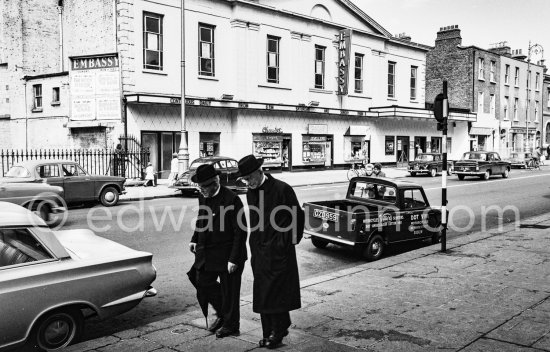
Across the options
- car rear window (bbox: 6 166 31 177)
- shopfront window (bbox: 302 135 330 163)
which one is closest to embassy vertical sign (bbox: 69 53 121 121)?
car rear window (bbox: 6 166 31 177)

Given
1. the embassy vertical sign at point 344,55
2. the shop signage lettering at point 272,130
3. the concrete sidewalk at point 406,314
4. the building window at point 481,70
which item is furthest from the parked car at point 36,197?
the building window at point 481,70

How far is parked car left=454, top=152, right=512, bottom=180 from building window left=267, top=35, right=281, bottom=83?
40.1 feet

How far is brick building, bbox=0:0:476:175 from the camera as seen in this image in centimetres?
2423

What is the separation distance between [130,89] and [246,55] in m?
7.75

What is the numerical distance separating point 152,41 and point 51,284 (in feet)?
72.1

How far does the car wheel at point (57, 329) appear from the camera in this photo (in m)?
4.73

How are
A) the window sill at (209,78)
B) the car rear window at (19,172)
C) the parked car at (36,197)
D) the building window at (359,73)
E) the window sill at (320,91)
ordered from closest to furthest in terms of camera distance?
the parked car at (36,197) < the car rear window at (19,172) < the window sill at (209,78) < the window sill at (320,91) < the building window at (359,73)

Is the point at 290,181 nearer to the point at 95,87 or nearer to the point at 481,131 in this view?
the point at 95,87

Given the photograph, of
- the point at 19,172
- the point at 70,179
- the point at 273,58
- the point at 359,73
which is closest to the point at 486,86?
the point at 359,73

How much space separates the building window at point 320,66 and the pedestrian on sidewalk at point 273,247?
29.4 m

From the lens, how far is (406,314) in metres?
5.75

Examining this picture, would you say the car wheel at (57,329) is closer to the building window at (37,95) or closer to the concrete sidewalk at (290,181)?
the concrete sidewalk at (290,181)

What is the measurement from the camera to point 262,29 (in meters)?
29.7

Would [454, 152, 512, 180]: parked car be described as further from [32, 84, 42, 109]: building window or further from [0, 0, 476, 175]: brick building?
[32, 84, 42, 109]: building window
